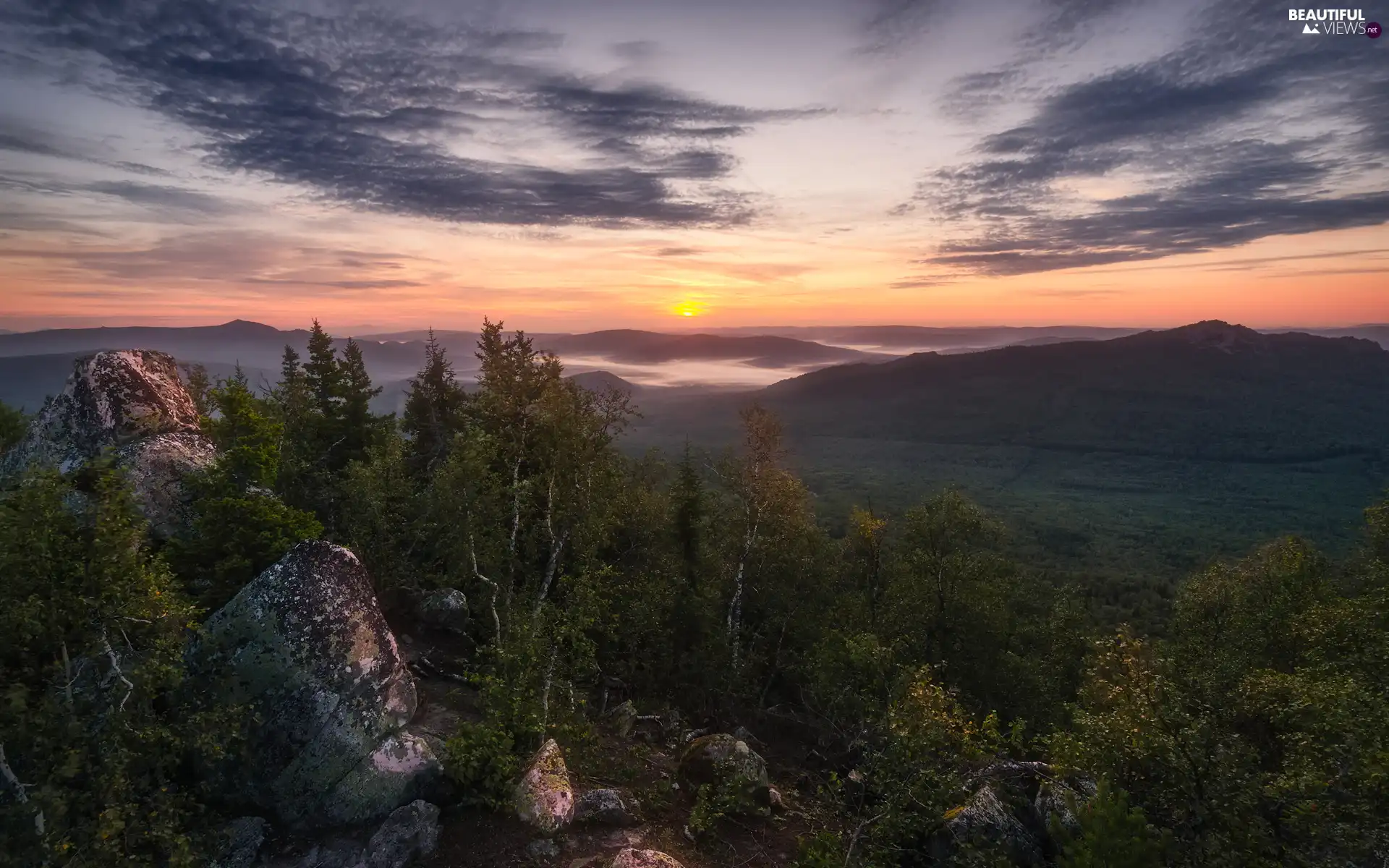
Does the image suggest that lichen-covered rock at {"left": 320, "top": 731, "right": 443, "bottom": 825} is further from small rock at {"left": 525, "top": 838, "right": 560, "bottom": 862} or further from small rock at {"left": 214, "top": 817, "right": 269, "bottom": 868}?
small rock at {"left": 525, "top": 838, "right": 560, "bottom": 862}

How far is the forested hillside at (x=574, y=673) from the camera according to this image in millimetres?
13578

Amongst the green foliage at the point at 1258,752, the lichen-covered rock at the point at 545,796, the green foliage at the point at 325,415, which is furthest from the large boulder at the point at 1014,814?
the green foliage at the point at 325,415

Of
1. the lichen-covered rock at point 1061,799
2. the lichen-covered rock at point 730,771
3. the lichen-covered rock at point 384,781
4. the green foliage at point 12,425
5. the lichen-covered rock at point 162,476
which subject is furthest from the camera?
the green foliage at point 12,425

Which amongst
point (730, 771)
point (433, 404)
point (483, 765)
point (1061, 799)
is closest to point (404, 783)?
point (483, 765)

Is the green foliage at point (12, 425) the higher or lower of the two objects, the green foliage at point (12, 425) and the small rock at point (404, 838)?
the higher

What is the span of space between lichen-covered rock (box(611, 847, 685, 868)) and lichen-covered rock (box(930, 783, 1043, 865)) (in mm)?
7478

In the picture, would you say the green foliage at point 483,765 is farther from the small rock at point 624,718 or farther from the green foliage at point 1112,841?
the green foliage at point 1112,841

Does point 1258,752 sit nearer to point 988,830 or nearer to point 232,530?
point 988,830

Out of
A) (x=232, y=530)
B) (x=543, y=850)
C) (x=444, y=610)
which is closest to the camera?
(x=543, y=850)

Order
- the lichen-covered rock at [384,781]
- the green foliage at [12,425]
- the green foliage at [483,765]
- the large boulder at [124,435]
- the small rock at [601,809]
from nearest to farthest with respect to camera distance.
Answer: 1. the lichen-covered rock at [384,781]
2. the green foliage at [483,765]
3. the small rock at [601,809]
4. the large boulder at [124,435]
5. the green foliage at [12,425]

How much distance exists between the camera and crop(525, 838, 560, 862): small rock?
1593 centimetres

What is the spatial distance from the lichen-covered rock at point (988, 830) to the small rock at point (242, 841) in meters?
17.6

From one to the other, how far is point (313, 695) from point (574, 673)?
812cm

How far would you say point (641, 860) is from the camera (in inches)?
591
